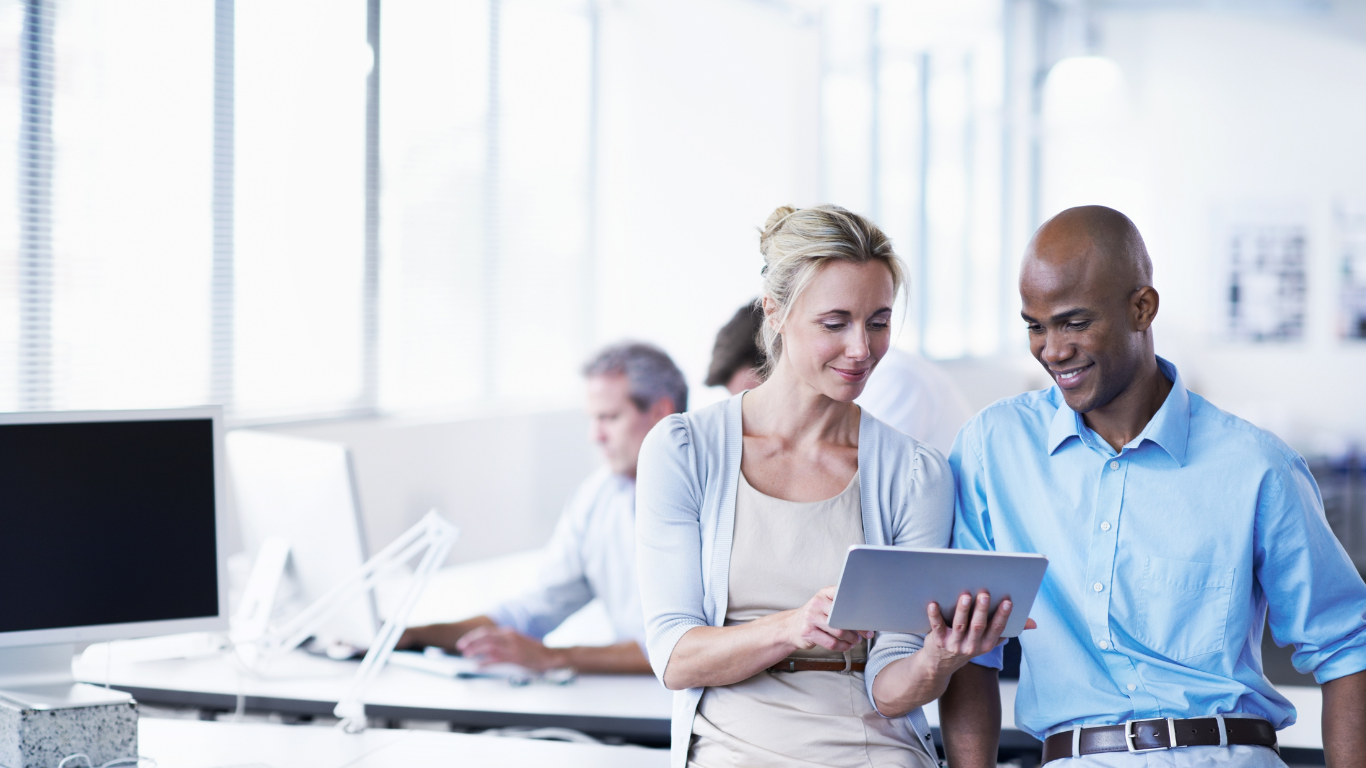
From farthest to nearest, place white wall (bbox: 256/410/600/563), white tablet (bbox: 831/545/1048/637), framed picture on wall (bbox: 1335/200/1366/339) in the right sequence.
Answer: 1. framed picture on wall (bbox: 1335/200/1366/339)
2. white wall (bbox: 256/410/600/563)
3. white tablet (bbox: 831/545/1048/637)

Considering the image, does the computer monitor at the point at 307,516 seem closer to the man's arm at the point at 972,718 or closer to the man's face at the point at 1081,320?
the man's arm at the point at 972,718

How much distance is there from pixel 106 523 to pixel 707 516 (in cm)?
95

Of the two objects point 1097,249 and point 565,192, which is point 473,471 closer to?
point 565,192

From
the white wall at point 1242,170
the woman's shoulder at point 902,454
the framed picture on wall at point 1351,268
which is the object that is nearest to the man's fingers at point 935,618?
the woman's shoulder at point 902,454

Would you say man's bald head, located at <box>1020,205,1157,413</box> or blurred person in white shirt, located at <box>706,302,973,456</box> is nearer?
man's bald head, located at <box>1020,205,1157,413</box>

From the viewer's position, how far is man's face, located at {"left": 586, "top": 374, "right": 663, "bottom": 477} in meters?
3.05

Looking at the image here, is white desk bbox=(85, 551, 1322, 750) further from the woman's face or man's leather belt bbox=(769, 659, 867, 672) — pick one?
the woman's face

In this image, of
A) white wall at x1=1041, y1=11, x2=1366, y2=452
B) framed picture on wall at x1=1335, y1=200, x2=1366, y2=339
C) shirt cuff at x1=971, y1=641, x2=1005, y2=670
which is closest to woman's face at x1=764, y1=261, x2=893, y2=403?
shirt cuff at x1=971, y1=641, x2=1005, y2=670

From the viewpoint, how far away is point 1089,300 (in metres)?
1.73

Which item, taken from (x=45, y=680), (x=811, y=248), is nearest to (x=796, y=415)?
(x=811, y=248)

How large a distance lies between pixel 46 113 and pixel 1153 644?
276 cm

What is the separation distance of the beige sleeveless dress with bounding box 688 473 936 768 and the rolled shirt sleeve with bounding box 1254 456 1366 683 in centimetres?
58

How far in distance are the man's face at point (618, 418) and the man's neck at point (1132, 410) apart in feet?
4.67

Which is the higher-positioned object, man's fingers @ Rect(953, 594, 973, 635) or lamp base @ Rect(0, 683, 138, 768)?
man's fingers @ Rect(953, 594, 973, 635)
